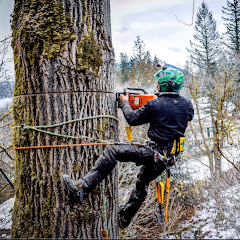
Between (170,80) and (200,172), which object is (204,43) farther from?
(170,80)

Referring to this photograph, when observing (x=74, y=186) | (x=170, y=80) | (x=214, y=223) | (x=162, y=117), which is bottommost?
(x=214, y=223)

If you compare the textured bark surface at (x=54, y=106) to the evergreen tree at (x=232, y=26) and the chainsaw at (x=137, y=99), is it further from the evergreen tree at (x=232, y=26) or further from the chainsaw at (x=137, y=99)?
the evergreen tree at (x=232, y=26)

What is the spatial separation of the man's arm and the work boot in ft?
3.21

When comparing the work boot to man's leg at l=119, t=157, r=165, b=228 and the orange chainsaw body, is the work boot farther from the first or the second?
the orange chainsaw body

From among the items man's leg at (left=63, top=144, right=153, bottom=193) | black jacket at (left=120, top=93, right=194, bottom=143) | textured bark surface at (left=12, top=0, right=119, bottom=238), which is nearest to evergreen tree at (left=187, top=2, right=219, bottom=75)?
black jacket at (left=120, top=93, right=194, bottom=143)

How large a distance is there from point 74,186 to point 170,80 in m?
1.79

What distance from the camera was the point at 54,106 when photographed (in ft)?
6.36

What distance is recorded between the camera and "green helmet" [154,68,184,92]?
9.19ft

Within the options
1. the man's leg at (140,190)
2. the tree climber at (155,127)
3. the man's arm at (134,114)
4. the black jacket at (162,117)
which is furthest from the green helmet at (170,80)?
the man's leg at (140,190)

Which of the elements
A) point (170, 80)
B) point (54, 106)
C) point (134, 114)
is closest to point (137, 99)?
point (134, 114)

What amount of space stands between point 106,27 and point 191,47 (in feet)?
75.6

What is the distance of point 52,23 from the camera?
6.34 ft

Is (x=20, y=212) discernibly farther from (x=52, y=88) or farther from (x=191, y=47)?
(x=191, y=47)

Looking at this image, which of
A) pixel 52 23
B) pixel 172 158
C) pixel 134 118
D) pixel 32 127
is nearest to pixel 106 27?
pixel 52 23
